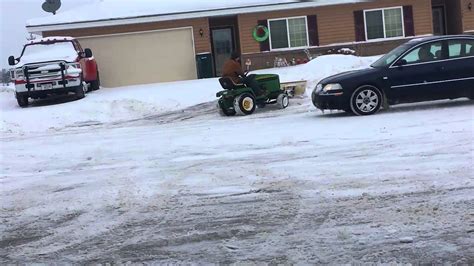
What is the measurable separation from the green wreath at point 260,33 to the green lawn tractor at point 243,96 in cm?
1038

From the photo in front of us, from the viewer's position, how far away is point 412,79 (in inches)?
484

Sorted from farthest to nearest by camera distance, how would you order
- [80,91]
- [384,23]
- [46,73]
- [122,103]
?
1. [384,23]
2. [80,91]
3. [46,73]
4. [122,103]

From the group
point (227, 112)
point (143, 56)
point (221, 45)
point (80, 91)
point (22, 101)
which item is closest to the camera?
point (227, 112)

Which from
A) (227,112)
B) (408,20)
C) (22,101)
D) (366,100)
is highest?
(408,20)

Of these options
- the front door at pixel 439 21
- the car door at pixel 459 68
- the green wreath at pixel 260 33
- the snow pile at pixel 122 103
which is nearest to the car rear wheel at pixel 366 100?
the car door at pixel 459 68

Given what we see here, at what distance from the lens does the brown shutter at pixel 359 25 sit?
25891 millimetres

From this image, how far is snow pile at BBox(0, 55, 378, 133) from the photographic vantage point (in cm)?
1611

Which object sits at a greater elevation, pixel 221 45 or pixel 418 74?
pixel 221 45

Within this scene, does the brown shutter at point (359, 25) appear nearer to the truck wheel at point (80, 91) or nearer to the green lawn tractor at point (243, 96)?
the green lawn tractor at point (243, 96)

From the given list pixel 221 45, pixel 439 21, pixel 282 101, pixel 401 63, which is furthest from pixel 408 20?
pixel 401 63

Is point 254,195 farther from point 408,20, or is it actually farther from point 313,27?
point 408,20

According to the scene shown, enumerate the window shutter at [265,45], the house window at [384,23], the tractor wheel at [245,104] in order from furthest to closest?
the house window at [384,23] → the window shutter at [265,45] → the tractor wheel at [245,104]

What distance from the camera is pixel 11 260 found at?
504 cm

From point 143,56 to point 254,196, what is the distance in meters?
19.1
